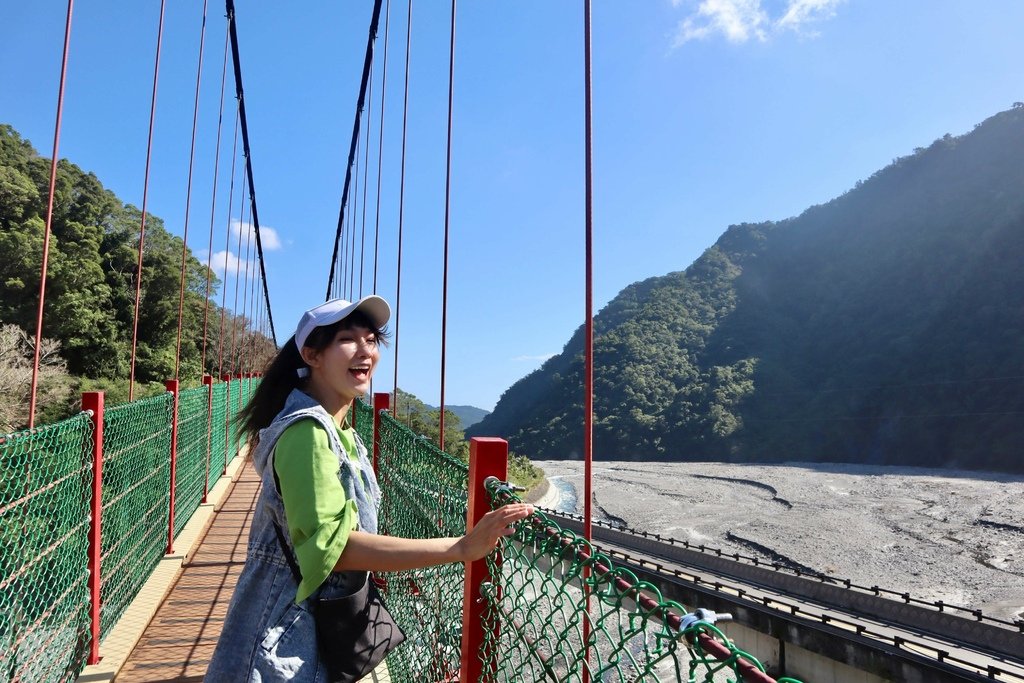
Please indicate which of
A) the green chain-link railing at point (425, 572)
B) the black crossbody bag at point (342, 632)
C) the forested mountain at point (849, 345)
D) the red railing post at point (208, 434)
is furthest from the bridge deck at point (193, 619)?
the forested mountain at point (849, 345)

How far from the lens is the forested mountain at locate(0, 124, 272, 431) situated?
52.7 feet

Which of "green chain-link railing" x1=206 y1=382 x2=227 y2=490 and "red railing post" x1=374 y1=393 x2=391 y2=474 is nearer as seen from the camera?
"red railing post" x1=374 y1=393 x2=391 y2=474

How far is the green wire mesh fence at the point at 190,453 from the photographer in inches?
146

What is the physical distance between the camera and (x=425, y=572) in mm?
1782

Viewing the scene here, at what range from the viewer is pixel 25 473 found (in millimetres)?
1536

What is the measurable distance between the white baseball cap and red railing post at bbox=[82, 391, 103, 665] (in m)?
1.46

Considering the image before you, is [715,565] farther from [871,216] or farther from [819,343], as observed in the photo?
[871,216]

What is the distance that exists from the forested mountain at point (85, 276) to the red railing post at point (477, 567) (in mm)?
14587

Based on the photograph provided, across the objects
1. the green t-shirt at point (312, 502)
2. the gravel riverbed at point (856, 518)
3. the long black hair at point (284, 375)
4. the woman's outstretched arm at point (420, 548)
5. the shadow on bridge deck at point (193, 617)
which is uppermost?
the long black hair at point (284, 375)

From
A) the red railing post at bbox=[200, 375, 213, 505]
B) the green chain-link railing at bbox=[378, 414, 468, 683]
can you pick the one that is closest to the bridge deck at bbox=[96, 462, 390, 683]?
the green chain-link railing at bbox=[378, 414, 468, 683]

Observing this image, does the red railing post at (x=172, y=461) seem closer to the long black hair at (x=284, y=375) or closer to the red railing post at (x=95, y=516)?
the red railing post at (x=95, y=516)

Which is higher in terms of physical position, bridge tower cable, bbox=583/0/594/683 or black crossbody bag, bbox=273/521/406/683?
bridge tower cable, bbox=583/0/594/683

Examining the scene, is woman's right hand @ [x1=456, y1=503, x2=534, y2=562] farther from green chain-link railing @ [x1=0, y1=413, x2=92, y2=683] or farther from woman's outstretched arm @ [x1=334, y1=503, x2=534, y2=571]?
green chain-link railing @ [x1=0, y1=413, x2=92, y2=683]

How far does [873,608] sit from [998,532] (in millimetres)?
16583
